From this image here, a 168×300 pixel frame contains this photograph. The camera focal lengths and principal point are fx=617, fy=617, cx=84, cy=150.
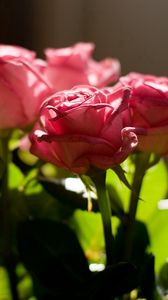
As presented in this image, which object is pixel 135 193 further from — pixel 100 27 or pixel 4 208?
pixel 100 27

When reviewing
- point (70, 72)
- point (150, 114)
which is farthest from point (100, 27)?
point (150, 114)

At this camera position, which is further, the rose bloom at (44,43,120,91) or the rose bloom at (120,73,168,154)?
the rose bloom at (44,43,120,91)

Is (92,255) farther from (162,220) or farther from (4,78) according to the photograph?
Result: (4,78)

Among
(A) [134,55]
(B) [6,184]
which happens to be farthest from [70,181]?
(A) [134,55]

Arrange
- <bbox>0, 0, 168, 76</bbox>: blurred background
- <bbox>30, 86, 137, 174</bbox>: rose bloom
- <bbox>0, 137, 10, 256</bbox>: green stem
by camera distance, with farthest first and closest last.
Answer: <bbox>0, 0, 168, 76</bbox>: blurred background < <bbox>0, 137, 10, 256</bbox>: green stem < <bbox>30, 86, 137, 174</bbox>: rose bloom

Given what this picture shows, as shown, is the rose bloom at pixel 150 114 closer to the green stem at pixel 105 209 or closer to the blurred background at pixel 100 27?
the green stem at pixel 105 209

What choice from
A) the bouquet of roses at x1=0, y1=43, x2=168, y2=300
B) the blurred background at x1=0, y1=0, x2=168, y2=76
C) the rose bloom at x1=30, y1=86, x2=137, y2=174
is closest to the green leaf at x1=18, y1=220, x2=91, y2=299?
the bouquet of roses at x1=0, y1=43, x2=168, y2=300

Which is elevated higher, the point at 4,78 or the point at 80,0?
the point at 4,78

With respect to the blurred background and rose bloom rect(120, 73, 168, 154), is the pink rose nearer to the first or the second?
rose bloom rect(120, 73, 168, 154)
